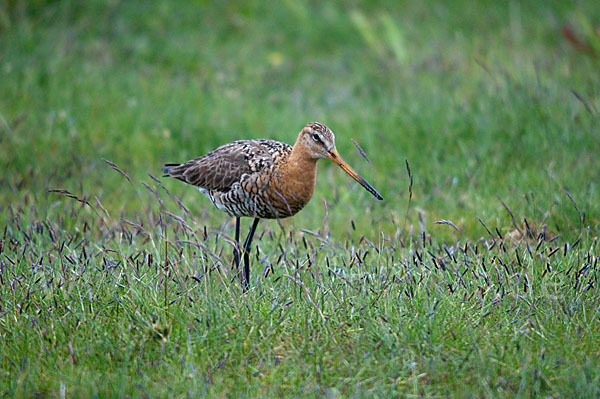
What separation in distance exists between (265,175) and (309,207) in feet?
6.27

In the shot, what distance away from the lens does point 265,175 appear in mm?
5016

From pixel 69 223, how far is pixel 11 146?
2.12m

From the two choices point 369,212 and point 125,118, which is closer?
point 369,212

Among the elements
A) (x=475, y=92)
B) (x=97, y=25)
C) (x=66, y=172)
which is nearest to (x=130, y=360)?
(x=66, y=172)

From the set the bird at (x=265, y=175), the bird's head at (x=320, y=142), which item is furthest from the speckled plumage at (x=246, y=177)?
the bird's head at (x=320, y=142)

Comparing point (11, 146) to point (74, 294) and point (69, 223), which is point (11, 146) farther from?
point (74, 294)

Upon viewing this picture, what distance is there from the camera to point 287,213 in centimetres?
500

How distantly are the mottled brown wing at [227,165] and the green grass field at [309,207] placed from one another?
1.58 feet

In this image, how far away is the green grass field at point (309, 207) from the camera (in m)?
3.74

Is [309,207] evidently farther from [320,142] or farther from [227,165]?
[320,142]

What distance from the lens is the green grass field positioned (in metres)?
3.74

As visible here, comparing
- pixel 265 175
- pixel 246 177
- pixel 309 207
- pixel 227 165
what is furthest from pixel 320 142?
pixel 309 207

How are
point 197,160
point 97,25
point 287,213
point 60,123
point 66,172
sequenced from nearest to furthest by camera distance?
1. point 287,213
2. point 197,160
3. point 66,172
4. point 60,123
5. point 97,25

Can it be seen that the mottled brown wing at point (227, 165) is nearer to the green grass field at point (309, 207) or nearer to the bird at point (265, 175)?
the bird at point (265, 175)
